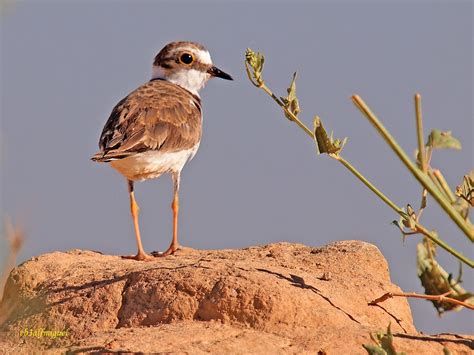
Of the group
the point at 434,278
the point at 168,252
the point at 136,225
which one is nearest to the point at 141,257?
the point at 168,252

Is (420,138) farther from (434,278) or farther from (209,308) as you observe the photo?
(209,308)

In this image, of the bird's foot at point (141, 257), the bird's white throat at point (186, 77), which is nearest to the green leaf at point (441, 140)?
the bird's foot at point (141, 257)

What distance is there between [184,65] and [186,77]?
0.50 feet

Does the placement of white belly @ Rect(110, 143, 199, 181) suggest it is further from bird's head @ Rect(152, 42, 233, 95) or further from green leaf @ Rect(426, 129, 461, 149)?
green leaf @ Rect(426, 129, 461, 149)

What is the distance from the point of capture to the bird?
822 cm

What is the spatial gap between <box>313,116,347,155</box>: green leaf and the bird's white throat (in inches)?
224

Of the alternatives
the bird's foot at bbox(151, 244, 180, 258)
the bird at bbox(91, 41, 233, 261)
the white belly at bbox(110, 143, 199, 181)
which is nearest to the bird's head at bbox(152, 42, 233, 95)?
the bird at bbox(91, 41, 233, 261)

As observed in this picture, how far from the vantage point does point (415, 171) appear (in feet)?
12.2

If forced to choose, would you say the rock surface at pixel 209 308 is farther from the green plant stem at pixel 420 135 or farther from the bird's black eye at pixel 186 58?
the bird's black eye at pixel 186 58

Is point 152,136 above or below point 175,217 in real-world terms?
above

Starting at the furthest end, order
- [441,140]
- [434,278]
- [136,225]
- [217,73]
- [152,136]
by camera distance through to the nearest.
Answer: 1. [217,73]
2. [136,225]
3. [152,136]
4. [434,278]
5. [441,140]

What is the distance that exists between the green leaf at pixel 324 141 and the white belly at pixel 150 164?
3.90m

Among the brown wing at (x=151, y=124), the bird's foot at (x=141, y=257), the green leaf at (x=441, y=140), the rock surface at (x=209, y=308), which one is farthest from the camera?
the brown wing at (x=151, y=124)

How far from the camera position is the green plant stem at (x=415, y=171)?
3549 mm
